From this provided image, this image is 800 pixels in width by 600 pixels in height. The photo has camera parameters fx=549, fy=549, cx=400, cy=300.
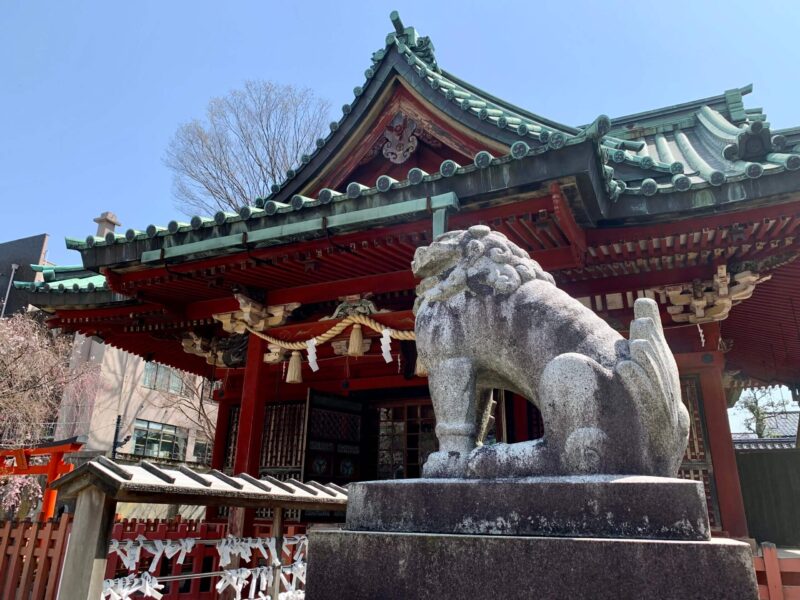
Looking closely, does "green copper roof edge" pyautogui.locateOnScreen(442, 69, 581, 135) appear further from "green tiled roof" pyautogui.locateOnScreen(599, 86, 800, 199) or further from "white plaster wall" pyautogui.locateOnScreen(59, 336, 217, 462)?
"white plaster wall" pyautogui.locateOnScreen(59, 336, 217, 462)

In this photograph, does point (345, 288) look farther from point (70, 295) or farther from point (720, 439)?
point (720, 439)

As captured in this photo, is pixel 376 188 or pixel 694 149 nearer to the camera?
pixel 376 188

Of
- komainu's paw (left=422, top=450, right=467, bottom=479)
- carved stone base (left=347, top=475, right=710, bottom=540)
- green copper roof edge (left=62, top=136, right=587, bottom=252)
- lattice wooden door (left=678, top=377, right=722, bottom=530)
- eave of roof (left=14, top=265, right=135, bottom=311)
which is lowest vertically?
carved stone base (left=347, top=475, right=710, bottom=540)

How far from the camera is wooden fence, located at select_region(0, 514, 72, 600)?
441 cm

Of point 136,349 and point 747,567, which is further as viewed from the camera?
point 136,349

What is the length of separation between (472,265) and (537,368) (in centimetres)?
65

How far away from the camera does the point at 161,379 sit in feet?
77.5

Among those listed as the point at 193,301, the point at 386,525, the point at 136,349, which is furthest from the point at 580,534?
the point at 136,349

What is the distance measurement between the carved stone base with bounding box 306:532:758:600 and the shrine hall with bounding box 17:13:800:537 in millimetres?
2615

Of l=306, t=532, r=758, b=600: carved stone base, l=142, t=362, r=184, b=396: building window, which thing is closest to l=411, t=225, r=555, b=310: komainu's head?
l=306, t=532, r=758, b=600: carved stone base

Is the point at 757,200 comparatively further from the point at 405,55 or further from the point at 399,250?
the point at 405,55

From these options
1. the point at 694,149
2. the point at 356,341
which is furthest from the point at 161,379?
the point at 694,149

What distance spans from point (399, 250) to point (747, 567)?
447 cm

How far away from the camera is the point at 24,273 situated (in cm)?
2445
